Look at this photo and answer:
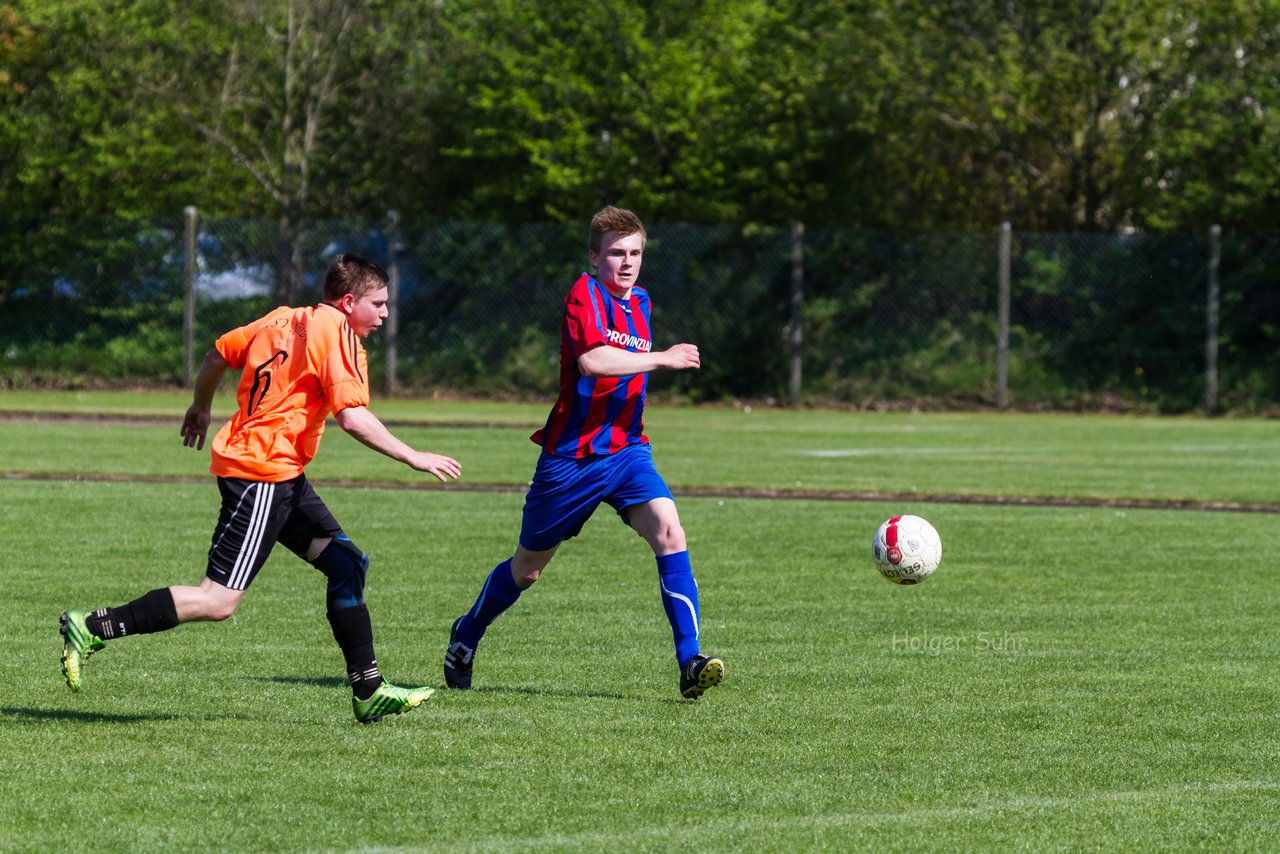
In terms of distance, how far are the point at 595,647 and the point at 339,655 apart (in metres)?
1.15

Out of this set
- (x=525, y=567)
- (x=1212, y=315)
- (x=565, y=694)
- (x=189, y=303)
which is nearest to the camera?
(x=565, y=694)

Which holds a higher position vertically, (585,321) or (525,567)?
(585,321)

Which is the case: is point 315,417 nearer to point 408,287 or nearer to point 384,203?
point 408,287

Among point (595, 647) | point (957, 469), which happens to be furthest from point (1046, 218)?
point (595, 647)

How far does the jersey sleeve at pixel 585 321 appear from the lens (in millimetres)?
7297

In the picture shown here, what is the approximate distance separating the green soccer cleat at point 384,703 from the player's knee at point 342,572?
35 cm

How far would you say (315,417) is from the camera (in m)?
6.81

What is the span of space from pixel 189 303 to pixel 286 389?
905 inches

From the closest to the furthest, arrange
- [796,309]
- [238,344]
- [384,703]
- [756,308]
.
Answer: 1. [384,703]
2. [238,344]
3. [796,309]
4. [756,308]

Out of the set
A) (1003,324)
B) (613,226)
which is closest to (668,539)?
(613,226)

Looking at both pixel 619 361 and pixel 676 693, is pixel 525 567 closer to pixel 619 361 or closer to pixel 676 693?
pixel 676 693

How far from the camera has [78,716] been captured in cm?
674

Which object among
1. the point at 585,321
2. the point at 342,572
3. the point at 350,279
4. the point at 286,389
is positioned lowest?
the point at 342,572

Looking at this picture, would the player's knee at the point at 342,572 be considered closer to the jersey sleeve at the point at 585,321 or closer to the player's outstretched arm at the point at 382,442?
the player's outstretched arm at the point at 382,442
